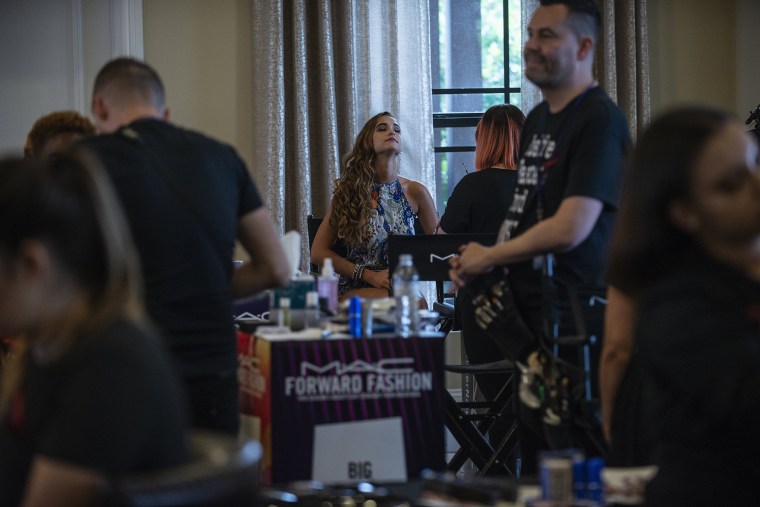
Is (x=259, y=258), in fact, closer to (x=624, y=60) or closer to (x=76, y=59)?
(x=76, y=59)

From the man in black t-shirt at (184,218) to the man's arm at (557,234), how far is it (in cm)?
68

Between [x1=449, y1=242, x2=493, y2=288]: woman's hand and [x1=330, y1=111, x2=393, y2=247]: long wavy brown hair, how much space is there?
143 centimetres

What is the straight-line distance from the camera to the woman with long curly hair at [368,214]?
177 inches

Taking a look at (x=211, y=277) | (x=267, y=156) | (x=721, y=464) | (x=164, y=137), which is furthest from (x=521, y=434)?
(x=267, y=156)

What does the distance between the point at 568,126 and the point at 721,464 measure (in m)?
1.56

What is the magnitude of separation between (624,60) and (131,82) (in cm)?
428

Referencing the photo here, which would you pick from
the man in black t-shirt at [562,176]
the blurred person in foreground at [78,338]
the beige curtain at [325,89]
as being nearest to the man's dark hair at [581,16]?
the man in black t-shirt at [562,176]

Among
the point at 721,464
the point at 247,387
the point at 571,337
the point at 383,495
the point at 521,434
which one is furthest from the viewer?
the point at 247,387

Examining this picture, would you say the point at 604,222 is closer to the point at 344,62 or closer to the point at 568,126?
the point at 568,126

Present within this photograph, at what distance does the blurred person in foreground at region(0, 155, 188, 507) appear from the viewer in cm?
127

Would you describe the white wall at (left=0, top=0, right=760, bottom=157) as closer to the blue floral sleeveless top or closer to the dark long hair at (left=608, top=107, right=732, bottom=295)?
the blue floral sleeveless top

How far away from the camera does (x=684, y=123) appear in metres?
1.59

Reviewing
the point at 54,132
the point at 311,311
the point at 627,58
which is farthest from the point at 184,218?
the point at 627,58

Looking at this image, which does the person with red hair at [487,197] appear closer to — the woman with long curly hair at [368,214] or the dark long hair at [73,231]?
the woman with long curly hair at [368,214]
